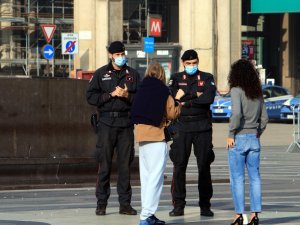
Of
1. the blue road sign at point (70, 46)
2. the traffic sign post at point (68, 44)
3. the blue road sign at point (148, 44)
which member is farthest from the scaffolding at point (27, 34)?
the blue road sign at point (70, 46)

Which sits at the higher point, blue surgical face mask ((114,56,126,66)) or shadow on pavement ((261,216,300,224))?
blue surgical face mask ((114,56,126,66))

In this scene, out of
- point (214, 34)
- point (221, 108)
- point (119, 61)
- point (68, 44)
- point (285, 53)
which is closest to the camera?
point (119, 61)

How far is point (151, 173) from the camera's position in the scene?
511 inches

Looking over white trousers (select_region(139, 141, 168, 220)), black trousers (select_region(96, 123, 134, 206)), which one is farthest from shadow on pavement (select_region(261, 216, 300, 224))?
black trousers (select_region(96, 123, 134, 206))

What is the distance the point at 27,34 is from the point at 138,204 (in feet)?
163

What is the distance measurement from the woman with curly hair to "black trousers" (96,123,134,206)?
1743 millimetres

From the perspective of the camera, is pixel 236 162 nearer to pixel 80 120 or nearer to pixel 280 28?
pixel 80 120

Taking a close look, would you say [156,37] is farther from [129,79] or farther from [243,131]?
[243,131]

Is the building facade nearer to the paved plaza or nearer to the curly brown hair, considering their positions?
the paved plaza

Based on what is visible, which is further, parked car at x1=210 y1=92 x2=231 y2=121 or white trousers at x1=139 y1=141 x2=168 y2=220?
parked car at x1=210 y1=92 x2=231 y2=121

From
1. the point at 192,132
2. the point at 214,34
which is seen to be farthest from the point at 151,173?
the point at 214,34

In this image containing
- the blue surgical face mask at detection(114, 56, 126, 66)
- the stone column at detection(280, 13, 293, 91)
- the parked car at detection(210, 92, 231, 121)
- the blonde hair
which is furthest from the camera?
the stone column at detection(280, 13, 293, 91)

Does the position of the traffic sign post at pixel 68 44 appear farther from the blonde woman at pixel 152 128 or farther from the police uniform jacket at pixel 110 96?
the blonde woman at pixel 152 128

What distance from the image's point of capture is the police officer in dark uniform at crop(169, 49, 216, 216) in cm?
1432
